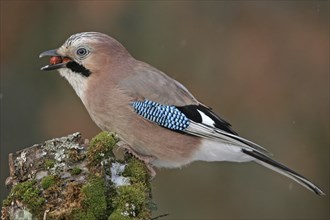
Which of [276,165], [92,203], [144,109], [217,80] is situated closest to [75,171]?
[92,203]

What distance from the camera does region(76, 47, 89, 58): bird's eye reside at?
265 inches

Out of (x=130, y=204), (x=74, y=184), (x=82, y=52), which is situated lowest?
(x=130, y=204)

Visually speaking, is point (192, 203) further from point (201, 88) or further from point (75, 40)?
point (75, 40)

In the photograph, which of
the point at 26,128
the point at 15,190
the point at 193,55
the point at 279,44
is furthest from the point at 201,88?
the point at 15,190

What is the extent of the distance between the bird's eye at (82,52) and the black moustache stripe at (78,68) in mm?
79

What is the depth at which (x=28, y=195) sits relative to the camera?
4.77 m

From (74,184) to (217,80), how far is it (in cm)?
657

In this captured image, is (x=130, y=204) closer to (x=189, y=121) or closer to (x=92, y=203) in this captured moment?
(x=92, y=203)

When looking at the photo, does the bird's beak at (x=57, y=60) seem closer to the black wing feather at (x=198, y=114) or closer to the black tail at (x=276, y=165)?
the black wing feather at (x=198, y=114)

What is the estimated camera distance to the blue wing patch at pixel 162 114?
6613mm

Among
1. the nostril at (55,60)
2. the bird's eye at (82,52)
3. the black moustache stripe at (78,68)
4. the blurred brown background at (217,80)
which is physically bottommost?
the blurred brown background at (217,80)

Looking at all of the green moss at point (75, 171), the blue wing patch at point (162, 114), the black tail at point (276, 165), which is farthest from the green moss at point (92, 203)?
the black tail at point (276, 165)

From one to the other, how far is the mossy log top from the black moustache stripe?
1.70 meters

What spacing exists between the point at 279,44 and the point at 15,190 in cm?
742
